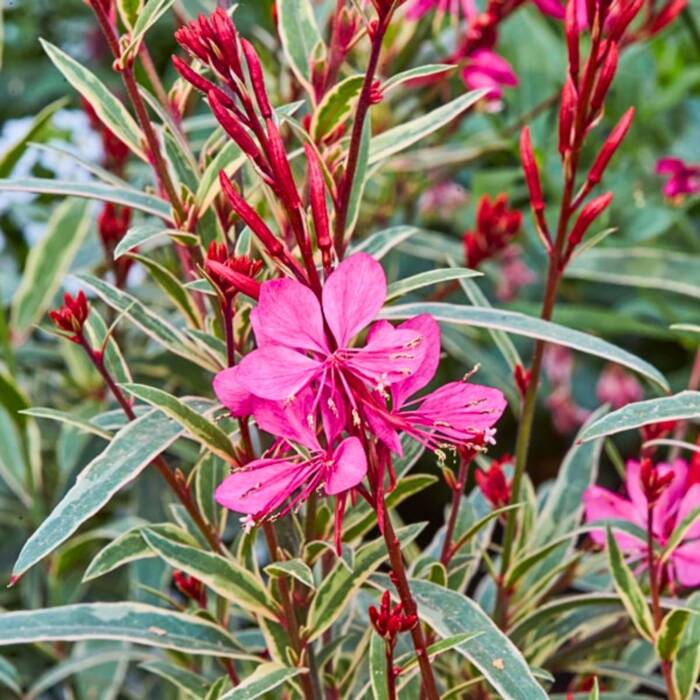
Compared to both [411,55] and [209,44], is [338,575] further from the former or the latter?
[411,55]

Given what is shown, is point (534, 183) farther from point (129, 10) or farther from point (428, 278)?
point (129, 10)

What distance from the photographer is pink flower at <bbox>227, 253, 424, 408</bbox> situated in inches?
23.3

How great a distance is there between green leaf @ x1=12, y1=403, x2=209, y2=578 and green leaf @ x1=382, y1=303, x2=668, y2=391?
0.53 ft

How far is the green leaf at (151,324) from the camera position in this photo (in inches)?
30.5

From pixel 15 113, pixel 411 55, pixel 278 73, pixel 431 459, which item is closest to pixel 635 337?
pixel 431 459

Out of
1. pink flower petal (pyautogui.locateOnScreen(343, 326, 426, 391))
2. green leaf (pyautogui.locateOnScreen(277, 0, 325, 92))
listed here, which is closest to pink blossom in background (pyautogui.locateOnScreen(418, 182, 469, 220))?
green leaf (pyautogui.locateOnScreen(277, 0, 325, 92))

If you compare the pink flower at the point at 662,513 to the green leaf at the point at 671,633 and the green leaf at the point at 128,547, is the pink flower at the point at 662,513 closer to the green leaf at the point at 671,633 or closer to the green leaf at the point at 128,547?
the green leaf at the point at 671,633

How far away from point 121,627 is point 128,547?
0.18 ft

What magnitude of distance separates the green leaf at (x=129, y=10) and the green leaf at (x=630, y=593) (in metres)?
0.48

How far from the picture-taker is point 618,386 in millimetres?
1708

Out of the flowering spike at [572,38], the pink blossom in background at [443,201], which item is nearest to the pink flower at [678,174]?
the flowering spike at [572,38]

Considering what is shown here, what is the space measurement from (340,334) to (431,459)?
1189mm

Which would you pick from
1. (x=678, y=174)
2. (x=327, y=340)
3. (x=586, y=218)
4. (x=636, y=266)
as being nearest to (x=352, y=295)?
(x=327, y=340)

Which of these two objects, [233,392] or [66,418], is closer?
[233,392]
